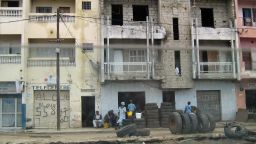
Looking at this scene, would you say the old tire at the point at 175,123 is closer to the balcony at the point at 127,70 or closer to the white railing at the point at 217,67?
the balcony at the point at 127,70

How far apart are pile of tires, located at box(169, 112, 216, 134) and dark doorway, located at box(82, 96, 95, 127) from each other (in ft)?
28.3

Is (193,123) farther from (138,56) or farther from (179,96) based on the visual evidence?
(138,56)

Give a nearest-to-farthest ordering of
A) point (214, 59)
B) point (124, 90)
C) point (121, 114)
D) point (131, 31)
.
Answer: point (121, 114), point (131, 31), point (124, 90), point (214, 59)

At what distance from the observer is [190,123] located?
2305 cm

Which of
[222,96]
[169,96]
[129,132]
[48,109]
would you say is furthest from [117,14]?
[129,132]

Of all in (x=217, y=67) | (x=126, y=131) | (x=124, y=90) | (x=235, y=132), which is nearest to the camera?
(x=235, y=132)

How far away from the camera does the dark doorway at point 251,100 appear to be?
33.4m

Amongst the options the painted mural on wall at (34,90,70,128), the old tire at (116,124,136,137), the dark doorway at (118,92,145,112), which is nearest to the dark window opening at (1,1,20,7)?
the painted mural on wall at (34,90,70,128)

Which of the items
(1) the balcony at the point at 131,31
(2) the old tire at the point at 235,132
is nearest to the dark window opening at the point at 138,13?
(1) the balcony at the point at 131,31

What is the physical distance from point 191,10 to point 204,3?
1.51 meters

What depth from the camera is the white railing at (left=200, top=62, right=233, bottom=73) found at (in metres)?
32.0

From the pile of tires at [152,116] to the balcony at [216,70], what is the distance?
16.7ft

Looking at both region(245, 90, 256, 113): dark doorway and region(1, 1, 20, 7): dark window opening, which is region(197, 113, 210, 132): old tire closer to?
region(245, 90, 256, 113): dark doorway

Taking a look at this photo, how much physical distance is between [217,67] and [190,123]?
10516 mm
